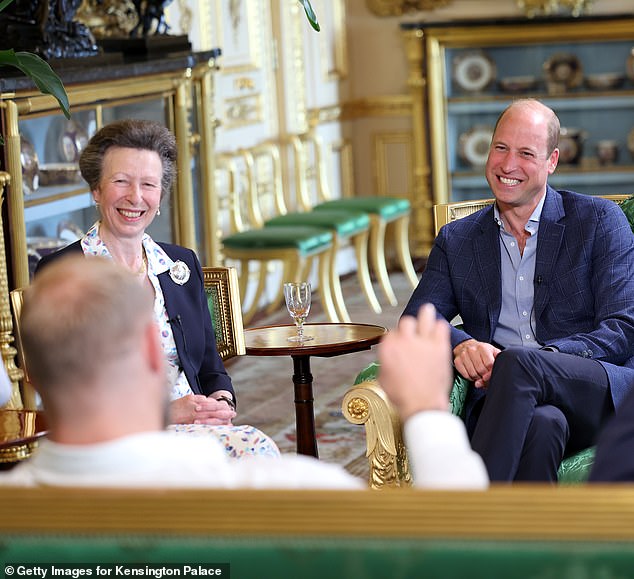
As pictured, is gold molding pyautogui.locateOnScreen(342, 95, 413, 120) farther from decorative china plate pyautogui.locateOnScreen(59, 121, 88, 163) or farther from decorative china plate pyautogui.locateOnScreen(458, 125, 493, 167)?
decorative china plate pyautogui.locateOnScreen(59, 121, 88, 163)

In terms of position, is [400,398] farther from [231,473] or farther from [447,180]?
[447,180]

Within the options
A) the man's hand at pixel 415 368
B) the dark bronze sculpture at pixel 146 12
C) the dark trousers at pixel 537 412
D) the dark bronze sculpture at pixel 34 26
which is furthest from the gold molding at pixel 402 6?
the man's hand at pixel 415 368

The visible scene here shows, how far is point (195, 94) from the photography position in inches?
223

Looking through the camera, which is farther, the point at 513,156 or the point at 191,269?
the point at 513,156

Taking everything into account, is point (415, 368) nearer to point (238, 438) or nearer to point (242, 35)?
point (238, 438)

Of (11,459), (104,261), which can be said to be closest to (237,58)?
(11,459)

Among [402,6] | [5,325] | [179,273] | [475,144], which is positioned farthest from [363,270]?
[179,273]

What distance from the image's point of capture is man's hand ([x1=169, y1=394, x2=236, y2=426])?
9.69 feet

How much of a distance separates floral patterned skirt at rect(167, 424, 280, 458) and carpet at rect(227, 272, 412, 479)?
151cm

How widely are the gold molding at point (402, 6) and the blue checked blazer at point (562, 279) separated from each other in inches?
217

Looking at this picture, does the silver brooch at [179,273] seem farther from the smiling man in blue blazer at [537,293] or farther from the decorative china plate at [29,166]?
the decorative china plate at [29,166]

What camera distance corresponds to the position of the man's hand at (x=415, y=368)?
1512 mm

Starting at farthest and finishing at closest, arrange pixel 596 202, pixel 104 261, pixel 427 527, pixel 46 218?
pixel 46 218, pixel 596 202, pixel 104 261, pixel 427 527

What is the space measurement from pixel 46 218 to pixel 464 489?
10.8ft
